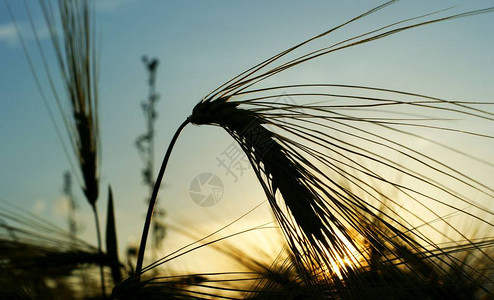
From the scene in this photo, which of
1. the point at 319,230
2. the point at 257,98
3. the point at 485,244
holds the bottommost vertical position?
the point at 485,244

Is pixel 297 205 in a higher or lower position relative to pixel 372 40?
lower

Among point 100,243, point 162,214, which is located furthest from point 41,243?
point 162,214

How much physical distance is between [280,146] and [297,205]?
0.10 m

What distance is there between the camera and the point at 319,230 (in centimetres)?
68

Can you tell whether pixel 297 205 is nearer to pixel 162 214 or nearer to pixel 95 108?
pixel 95 108

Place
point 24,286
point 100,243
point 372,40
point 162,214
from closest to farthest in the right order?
point 372,40 < point 24,286 < point 100,243 < point 162,214

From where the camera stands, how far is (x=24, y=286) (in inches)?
36.0

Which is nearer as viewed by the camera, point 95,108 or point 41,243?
point 41,243

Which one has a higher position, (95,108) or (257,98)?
(95,108)

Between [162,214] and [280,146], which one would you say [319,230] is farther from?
[162,214]

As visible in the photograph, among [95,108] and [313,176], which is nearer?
[313,176]

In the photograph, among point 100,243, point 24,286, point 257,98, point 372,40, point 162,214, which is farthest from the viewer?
point 162,214

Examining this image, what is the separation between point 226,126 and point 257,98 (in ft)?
0.23

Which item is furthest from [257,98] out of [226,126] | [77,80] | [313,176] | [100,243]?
[100,243]
